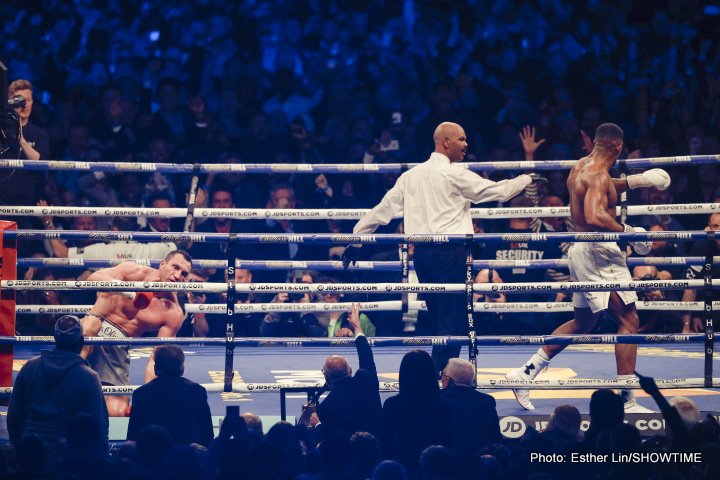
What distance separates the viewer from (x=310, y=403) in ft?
19.8

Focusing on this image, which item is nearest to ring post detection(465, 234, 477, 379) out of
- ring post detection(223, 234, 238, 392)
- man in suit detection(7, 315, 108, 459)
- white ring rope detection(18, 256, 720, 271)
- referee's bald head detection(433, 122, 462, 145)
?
white ring rope detection(18, 256, 720, 271)

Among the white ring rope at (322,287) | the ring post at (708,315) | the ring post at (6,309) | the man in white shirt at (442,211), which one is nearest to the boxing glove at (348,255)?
the man in white shirt at (442,211)

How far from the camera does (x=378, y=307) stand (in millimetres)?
7719

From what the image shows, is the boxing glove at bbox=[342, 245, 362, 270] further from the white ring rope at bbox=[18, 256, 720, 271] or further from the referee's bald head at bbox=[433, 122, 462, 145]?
the referee's bald head at bbox=[433, 122, 462, 145]

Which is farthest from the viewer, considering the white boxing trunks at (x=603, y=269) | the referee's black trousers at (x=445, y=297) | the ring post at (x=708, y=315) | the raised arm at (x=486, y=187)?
the white boxing trunks at (x=603, y=269)

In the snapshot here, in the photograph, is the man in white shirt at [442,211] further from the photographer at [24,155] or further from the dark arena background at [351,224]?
the photographer at [24,155]

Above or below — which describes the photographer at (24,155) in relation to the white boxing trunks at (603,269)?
above

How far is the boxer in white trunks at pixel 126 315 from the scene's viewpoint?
23.5 ft

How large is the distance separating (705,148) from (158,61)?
20.2 ft

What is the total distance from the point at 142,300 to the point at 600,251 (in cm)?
316

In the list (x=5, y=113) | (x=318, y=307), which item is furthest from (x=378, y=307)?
(x=5, y=113)

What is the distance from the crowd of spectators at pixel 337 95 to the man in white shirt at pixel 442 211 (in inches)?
103

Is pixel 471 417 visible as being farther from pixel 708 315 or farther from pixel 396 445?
pixel 708 315

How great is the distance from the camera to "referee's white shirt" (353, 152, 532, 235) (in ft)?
22.9
